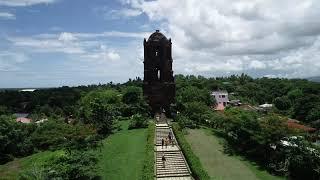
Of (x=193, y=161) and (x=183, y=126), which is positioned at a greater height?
(x=183, y=126)

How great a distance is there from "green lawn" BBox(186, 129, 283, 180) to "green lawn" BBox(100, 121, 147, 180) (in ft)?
13.4

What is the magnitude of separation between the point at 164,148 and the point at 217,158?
163 inches

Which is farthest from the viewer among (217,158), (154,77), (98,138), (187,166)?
(154,77)

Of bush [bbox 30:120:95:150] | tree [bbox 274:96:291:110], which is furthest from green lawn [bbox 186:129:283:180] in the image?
tree [bbox 274:96:291:110]

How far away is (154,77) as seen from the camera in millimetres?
46938

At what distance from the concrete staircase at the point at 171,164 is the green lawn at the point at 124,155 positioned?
3.49 feet

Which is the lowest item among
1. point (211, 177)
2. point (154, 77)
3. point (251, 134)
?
point (211, 177)

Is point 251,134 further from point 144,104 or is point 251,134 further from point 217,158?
point 144,104

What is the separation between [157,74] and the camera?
47.1m

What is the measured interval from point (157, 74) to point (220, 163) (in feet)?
67.5

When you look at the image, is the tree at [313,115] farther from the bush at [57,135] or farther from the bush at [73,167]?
the bush at [73,167]

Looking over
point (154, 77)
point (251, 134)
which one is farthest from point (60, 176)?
point (154, 77)

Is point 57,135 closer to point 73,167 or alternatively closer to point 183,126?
point 73,167

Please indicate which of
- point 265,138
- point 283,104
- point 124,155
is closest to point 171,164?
point 124,155
